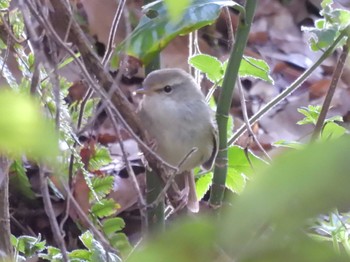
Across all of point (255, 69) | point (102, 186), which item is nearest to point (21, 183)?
point (102, 186)

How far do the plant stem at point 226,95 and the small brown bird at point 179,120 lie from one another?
1.30 ft

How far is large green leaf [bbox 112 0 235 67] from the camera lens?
806 millimetres

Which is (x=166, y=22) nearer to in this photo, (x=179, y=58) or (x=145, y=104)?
(x=145, y=104)

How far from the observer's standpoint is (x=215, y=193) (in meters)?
1.08

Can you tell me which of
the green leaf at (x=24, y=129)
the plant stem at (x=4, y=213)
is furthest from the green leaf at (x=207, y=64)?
the green leaf at (x=24, y=129)

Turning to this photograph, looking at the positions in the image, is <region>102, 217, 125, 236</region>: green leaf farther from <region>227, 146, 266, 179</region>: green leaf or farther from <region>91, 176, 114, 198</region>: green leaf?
<region>227, 146, 266, 179</region>: green leaf

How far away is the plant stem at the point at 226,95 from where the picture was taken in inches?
38.0

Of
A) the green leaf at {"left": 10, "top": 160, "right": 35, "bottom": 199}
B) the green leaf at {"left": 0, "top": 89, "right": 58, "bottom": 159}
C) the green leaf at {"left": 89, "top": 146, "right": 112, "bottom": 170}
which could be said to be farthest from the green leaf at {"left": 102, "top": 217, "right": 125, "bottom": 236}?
the green leaf at {"left": 0, "top": 89, "right": 58, "bottom": 159}

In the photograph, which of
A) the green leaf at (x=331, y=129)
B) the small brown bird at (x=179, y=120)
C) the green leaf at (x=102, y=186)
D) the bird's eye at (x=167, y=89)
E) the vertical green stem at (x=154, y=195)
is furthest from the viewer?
the bird's eye at (x=167, y=89)

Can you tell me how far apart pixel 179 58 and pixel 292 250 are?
2.63 m

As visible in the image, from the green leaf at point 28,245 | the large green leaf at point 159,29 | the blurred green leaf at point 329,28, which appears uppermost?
the large green leaf at point 159,29

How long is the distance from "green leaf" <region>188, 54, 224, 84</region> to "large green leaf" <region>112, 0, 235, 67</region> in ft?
1.38

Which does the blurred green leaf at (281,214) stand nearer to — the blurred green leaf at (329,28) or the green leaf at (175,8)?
the green leaf at (175,8)

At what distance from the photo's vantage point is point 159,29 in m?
0.82
